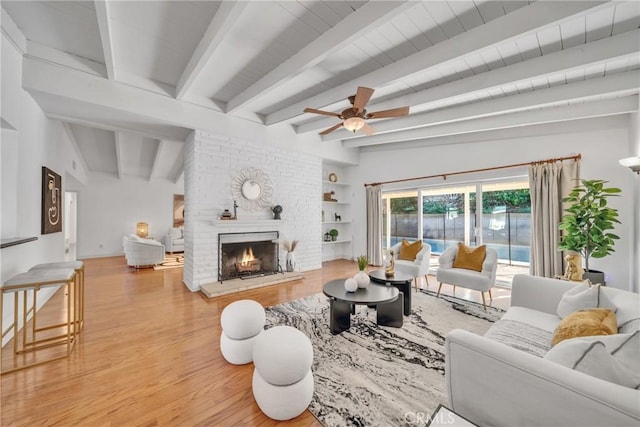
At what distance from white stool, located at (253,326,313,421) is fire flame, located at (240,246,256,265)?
3.09 m

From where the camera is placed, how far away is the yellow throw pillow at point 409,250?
4219mm

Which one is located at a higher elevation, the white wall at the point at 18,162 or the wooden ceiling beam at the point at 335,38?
the wooden ceiling beam at the point at 335,38

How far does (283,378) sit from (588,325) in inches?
68.2

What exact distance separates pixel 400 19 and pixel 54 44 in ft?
12.1

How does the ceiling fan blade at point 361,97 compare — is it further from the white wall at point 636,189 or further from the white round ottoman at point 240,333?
the white wall at point 636,189

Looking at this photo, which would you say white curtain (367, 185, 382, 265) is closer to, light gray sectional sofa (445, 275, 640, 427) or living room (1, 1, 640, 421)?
living room (1, 1, 640, 421)

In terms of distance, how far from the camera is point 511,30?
2.04 meters

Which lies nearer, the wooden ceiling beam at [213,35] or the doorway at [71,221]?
the wooden ceiling beam at [213,35]

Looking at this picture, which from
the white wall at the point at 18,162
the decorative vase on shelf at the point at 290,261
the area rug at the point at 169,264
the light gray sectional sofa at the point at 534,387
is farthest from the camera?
the area rug at the point at 169,264

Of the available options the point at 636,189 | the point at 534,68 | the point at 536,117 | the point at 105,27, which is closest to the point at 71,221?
the point at 105,27

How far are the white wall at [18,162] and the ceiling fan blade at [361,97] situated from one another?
329 centimetres

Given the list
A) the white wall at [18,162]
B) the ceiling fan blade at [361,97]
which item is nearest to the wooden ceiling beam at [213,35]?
the ceiling fan blade at [361,97]

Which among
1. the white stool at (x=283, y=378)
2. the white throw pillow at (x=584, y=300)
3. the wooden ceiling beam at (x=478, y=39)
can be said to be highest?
the wooden ceiling beam at (x=478, y=39)

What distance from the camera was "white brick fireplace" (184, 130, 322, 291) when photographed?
3.99m
